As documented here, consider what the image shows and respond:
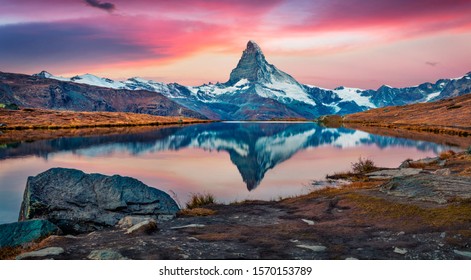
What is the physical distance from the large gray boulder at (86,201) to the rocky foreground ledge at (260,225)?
0.19ft

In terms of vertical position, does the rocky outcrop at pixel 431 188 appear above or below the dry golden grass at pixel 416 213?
above

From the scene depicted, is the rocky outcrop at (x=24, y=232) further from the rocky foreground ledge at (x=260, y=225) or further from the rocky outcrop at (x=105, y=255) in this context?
the rocky outcrop at (x=105, y=255)

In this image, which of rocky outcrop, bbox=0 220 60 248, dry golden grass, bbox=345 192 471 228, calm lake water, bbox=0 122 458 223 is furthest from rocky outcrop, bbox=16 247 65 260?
calm lake water, bbox=0 122 458 223

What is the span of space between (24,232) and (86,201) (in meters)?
5.81

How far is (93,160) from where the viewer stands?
6181 centimetres

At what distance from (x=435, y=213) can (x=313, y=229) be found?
18.1ft

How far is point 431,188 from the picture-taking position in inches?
893

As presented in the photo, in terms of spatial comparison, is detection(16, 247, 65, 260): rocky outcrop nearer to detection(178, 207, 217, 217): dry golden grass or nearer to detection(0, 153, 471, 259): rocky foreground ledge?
detection(0, 153, 471, 259): rocky foreground ledge

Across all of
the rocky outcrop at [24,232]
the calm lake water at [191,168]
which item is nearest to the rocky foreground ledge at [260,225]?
the rocky outcrop at [24,232]

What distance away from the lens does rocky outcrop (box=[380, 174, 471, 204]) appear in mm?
21223

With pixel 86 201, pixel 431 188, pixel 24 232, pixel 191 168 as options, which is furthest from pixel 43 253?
pixel 191 168

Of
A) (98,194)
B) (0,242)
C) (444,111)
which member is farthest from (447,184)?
(444,111)

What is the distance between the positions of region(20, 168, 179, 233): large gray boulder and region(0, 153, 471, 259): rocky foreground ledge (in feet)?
0.19

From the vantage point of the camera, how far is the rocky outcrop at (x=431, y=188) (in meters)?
21.2
